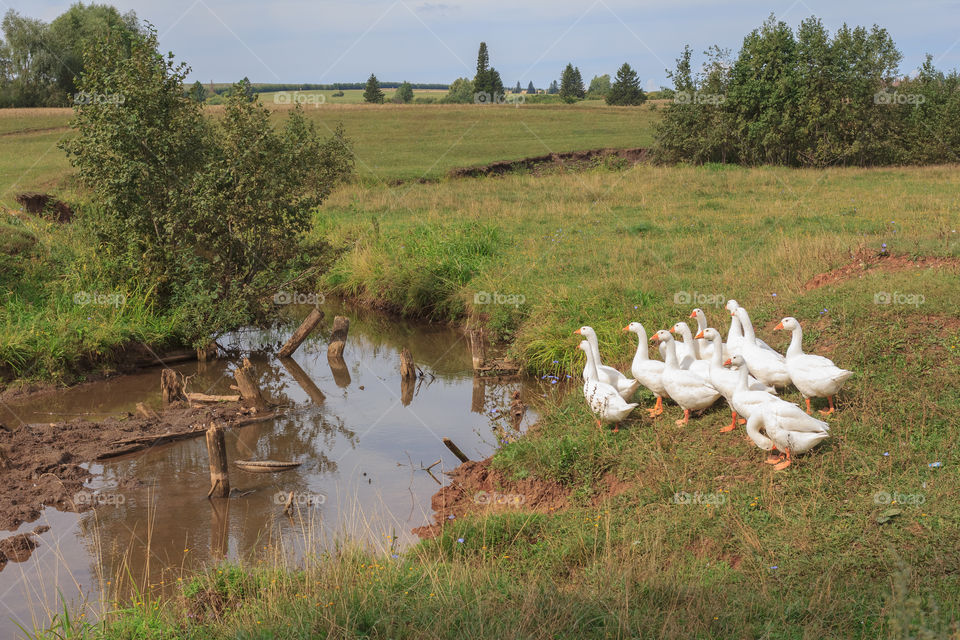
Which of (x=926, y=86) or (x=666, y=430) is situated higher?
(x=926, y=86)

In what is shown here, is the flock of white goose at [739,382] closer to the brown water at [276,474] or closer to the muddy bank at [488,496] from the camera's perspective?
the muddy bank at [488,496]

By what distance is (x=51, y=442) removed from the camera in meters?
10.8

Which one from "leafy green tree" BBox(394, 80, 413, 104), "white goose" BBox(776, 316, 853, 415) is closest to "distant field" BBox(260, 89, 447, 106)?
"leafy green tree" BBox(394, 80, 413, 104)

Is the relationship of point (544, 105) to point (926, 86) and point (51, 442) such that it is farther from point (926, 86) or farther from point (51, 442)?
point (51, 442)

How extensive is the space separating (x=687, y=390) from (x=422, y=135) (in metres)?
47.0

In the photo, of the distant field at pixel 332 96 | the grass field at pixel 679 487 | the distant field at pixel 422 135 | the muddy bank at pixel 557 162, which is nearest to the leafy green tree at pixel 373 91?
the distant field at pixel 332 96

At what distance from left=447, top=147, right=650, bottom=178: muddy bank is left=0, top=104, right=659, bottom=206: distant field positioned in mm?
1150

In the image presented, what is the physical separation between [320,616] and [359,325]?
13.6m

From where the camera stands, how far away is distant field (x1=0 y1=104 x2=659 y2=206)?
37.6 metres

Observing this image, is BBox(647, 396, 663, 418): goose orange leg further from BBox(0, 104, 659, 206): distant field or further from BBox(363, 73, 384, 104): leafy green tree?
BBox(363, 73, 384, 104): leafy green tree

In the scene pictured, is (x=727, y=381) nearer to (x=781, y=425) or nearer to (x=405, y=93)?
(x=781, y=425)


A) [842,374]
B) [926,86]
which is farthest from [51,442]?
[926,86]

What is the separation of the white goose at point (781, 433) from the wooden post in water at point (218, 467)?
19.7 feet

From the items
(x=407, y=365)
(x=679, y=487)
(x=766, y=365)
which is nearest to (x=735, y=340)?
(x=766, y=365)
